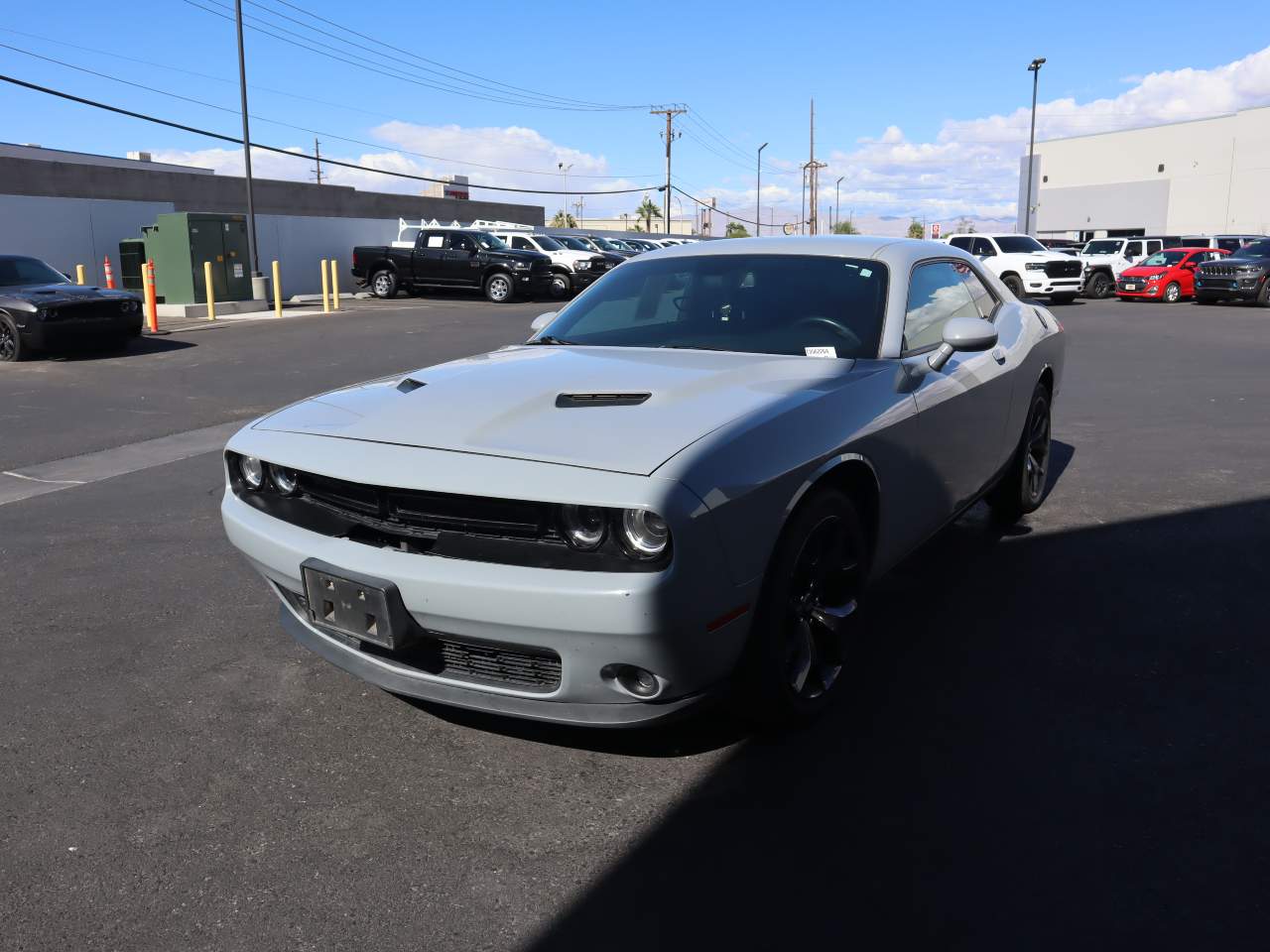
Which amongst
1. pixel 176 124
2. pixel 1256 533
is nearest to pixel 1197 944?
pixel 1256 533

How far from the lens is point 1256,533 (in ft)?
17.4

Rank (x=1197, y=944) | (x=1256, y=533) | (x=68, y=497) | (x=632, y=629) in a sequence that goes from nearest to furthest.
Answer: (x=1197, y=944) < (x=632, y=629) < (x=1256, y=533) < (x=68, y=497)

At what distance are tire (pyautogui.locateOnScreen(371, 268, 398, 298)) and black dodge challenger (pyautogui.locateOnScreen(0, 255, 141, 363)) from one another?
39.3 feet

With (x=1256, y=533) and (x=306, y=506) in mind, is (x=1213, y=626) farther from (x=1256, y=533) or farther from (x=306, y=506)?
(x=306, y=506)

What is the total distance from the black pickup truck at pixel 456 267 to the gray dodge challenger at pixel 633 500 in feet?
70.8

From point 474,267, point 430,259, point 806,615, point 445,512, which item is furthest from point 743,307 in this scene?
point 430,259

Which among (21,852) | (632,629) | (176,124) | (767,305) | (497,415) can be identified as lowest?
(21,852)

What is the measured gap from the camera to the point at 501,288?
25.4 metres

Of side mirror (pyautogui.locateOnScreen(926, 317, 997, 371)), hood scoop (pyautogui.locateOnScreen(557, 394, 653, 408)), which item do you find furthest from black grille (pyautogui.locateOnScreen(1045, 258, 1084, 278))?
hood scoop (pyautogui.locateOnScreen(557, 394, 653, 408))

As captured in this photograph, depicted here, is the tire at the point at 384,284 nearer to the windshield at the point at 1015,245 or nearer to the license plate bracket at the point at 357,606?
the windshield at the point at 1015,245

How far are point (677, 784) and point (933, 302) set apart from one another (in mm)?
2419

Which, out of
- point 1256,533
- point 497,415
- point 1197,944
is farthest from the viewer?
point 1256,533

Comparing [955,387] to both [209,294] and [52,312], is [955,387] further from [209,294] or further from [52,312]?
[209,294]

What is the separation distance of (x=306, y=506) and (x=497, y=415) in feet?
2.25
